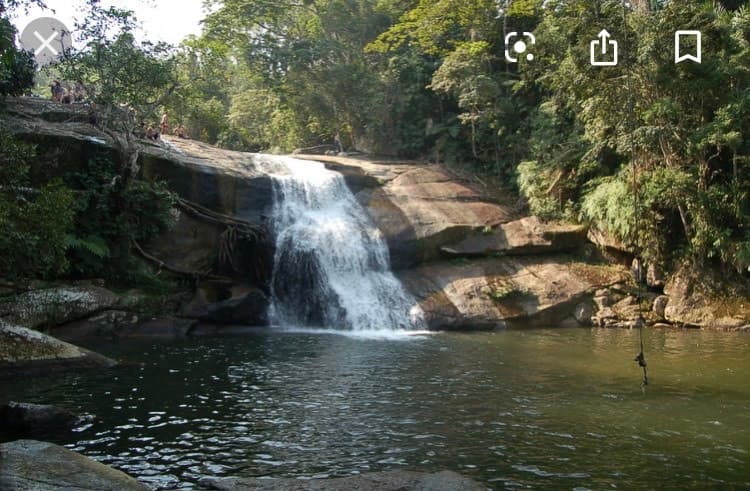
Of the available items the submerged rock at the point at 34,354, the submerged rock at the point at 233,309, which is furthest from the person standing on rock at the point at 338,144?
the submerged rock at the point at 34,354

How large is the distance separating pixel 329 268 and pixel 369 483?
14.3 metres

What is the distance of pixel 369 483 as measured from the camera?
629cm

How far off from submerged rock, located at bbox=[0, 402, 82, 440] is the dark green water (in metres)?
0.36

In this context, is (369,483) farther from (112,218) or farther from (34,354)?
(112,218)

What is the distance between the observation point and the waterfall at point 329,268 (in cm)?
Result: 1930

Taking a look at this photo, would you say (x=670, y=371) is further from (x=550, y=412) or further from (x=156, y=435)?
(x=156, y=435)

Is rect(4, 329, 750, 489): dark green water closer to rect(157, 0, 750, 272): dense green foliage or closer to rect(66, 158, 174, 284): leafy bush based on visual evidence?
rect(157, 0, 750, 272): dense green foliage

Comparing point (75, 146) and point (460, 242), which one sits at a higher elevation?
point (75, 146)

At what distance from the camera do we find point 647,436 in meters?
8.23

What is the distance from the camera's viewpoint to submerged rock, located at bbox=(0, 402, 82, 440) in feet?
26.5

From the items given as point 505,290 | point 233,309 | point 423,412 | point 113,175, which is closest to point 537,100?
point 505,290

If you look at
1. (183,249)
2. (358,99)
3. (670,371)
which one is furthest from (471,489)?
(358,99)

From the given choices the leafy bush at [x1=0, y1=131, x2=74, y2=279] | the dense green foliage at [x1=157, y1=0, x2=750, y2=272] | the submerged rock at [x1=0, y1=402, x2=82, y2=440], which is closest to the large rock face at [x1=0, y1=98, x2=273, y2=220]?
the dense green foliage at [x1=157, y1=0, x2=750, y2=272]

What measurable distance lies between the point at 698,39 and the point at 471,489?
16345mm
